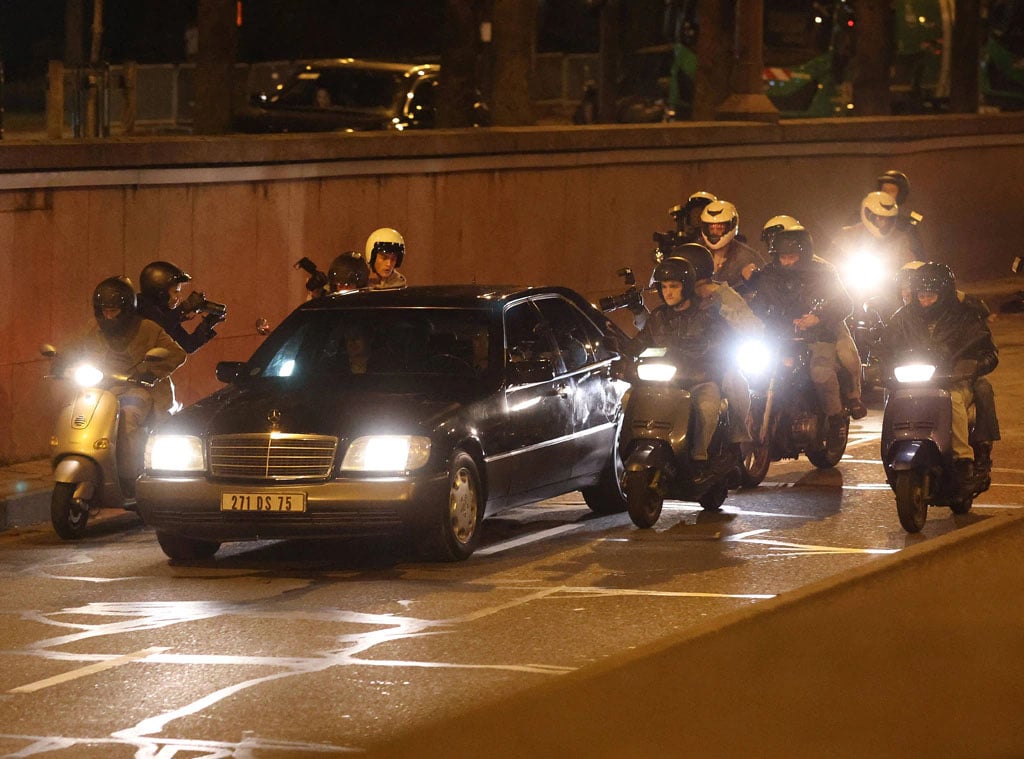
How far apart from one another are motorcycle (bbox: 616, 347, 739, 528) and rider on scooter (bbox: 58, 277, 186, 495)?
267 centimetres

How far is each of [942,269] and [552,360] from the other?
222 centimetres

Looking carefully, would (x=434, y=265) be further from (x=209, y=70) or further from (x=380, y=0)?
(x=380, y=0)

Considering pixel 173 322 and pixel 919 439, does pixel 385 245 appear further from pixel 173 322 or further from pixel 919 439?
pixel 919 439

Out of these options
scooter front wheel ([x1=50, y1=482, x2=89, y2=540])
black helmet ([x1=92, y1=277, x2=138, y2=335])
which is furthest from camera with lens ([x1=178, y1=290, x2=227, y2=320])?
scooter front wheel ([x1=50, y1=482, x2=89, y2=540])

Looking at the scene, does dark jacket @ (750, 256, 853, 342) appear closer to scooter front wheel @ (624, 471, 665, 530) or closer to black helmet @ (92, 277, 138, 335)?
scooter front wheel @ (624, 471, 665, 530)

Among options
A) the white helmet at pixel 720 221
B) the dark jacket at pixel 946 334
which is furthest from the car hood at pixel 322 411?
the white helmet at pixel 720 221

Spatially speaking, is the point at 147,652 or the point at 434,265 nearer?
the point at 147,652

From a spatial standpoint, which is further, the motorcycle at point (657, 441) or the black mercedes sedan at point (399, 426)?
the motorcycle at point (657, 441)

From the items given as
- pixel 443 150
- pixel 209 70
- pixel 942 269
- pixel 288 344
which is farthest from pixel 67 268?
pixel 209 70

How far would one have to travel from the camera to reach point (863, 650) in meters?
8.14

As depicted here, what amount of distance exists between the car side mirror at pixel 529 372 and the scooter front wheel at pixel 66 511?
8.58 feet

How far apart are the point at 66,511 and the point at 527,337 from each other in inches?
110

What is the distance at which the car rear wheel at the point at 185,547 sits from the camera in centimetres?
1192

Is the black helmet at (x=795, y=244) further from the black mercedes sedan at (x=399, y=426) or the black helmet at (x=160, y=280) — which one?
the black helmet at (x=160, y=280)
